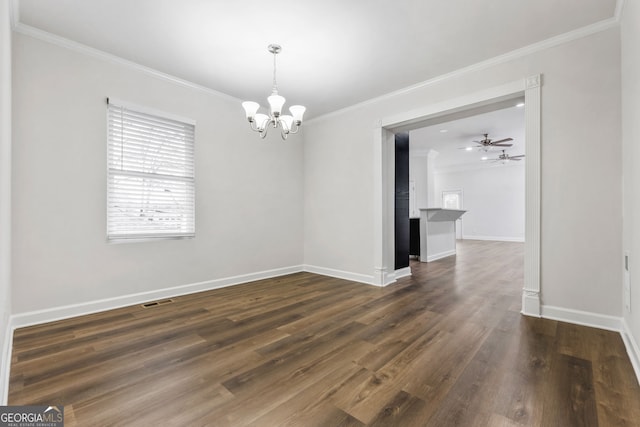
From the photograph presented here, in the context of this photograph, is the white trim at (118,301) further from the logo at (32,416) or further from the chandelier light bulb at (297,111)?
the chandelier light bulb at (297,111)

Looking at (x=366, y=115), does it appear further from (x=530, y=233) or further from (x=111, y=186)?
(x=111, y=186)

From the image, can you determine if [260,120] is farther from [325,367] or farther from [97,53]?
[325,367]

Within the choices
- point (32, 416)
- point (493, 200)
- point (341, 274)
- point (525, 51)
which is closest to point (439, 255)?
point (341, 274)

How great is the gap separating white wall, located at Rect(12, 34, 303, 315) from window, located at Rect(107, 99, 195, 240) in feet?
0.31

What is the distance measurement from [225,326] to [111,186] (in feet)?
6.43

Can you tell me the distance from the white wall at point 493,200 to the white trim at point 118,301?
9535mm

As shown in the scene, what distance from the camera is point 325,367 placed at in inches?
72.5

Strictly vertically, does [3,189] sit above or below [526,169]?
below

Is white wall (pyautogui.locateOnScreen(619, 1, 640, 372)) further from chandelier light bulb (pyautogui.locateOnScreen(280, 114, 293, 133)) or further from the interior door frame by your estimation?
chandelier light bulb (pyautogui.locateOnScreen(280, 114, 293, 133))

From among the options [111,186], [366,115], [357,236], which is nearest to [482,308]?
[357,236]

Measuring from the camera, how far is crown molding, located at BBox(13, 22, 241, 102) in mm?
2543

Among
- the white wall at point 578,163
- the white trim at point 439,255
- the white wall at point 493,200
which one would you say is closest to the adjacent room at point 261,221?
the white wall at point 578,163

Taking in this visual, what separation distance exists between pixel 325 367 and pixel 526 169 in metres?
2.71

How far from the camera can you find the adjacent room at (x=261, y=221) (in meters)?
1.61
